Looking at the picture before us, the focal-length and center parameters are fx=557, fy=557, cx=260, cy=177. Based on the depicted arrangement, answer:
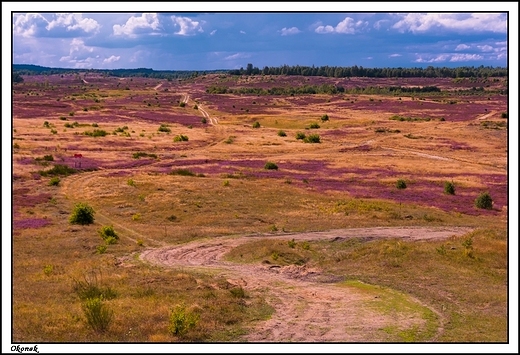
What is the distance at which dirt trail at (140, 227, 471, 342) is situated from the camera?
1720 cm

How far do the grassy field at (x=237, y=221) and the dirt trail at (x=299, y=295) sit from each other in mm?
461

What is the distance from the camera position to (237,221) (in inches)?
1490

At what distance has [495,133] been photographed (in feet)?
315

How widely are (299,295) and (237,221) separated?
16656 millimetres

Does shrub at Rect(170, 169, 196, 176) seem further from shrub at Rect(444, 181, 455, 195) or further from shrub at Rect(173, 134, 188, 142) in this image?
shrub at Rect(173, 134, 188, 142)

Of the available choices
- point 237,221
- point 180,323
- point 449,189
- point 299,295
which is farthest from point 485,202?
point 180,323

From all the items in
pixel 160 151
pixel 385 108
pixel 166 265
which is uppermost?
pixel 385 108

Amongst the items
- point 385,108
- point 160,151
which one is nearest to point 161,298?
point 160,151

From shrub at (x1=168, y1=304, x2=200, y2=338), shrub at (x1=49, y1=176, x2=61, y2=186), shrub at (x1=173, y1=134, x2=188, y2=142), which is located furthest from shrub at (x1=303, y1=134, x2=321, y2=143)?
shrub at (x1=168, y1=304, x2=200, y2=338)

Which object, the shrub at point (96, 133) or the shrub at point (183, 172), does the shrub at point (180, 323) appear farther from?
the shrub at point (96, 133)

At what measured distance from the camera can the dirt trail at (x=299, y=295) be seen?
56.4 feet

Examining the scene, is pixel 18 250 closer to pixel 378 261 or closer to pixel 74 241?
pixel 74 241

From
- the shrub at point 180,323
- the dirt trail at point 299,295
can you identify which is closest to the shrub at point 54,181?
the dirt trail at point 299,295

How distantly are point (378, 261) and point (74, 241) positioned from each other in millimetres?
16863
